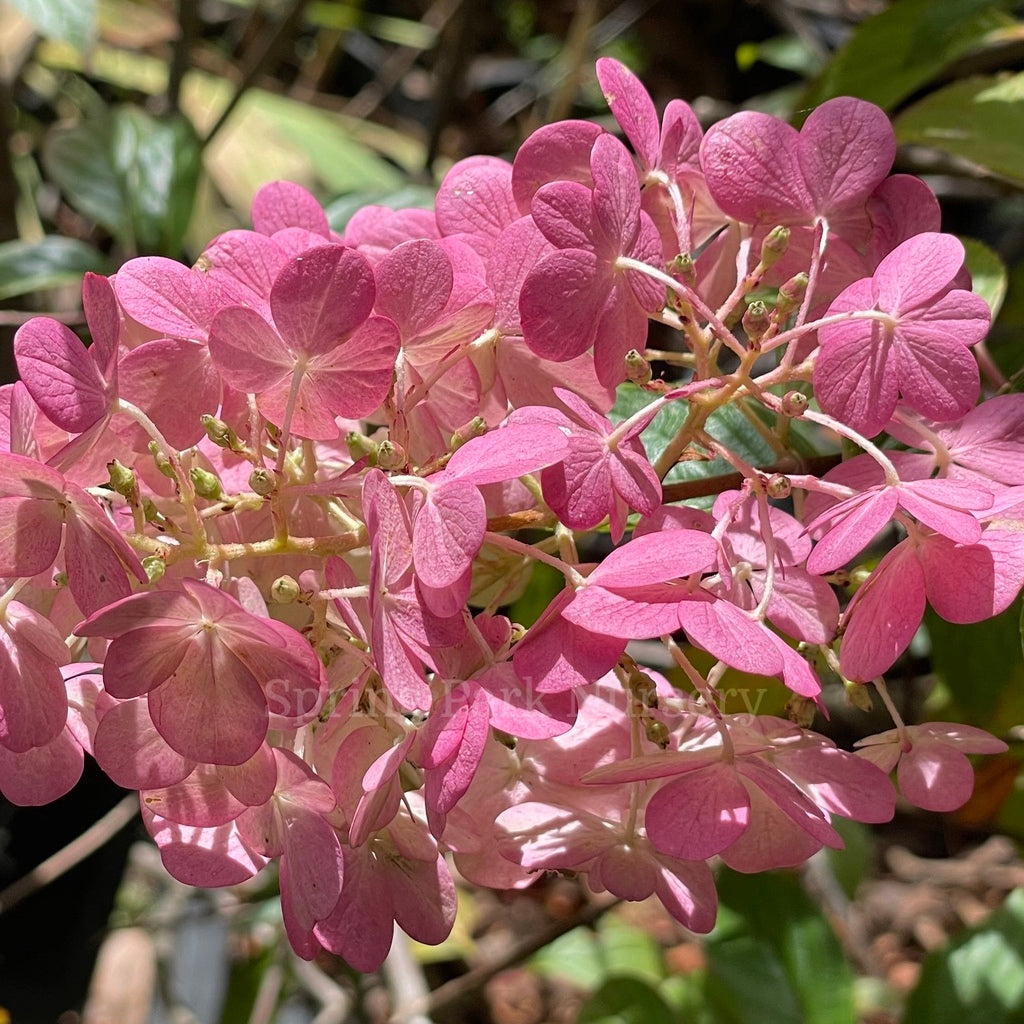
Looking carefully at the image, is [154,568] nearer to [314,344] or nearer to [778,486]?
[314,344]

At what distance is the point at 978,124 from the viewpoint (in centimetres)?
87

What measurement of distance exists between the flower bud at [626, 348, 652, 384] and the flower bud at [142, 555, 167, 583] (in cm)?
23

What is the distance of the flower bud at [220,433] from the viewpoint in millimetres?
482

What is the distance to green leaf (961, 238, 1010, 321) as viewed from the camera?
808 mm

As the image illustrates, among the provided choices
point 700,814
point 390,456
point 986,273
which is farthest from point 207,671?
point 986,273

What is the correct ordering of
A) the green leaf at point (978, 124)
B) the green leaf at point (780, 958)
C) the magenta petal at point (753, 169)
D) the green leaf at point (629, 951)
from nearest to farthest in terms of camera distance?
the magenta petal at point (753, 169), the green leaf at point (978, 124), the green leaf at point (780, 958), the green leaf at point (629, 951)

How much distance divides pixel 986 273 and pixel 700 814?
0.55 meters

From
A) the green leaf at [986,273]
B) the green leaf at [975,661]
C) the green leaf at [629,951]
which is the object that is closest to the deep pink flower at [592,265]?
the green leaf at [986,273]

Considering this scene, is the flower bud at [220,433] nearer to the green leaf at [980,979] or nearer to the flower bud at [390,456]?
the flower bud at [390,456]

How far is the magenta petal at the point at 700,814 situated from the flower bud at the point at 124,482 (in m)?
0.27

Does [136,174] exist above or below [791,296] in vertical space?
below

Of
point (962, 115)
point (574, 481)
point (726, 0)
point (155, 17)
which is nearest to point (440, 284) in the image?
point (574, 481)

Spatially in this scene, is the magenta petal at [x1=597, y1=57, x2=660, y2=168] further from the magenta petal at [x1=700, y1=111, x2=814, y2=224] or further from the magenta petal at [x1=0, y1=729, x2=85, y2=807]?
the magenta petal at [x1=0, y1=729, x2=85, y2=807]

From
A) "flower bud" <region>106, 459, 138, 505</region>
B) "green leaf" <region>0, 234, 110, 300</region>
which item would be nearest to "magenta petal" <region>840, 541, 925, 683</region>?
"flower bud" <region>106, 459, 138, 505</region>
